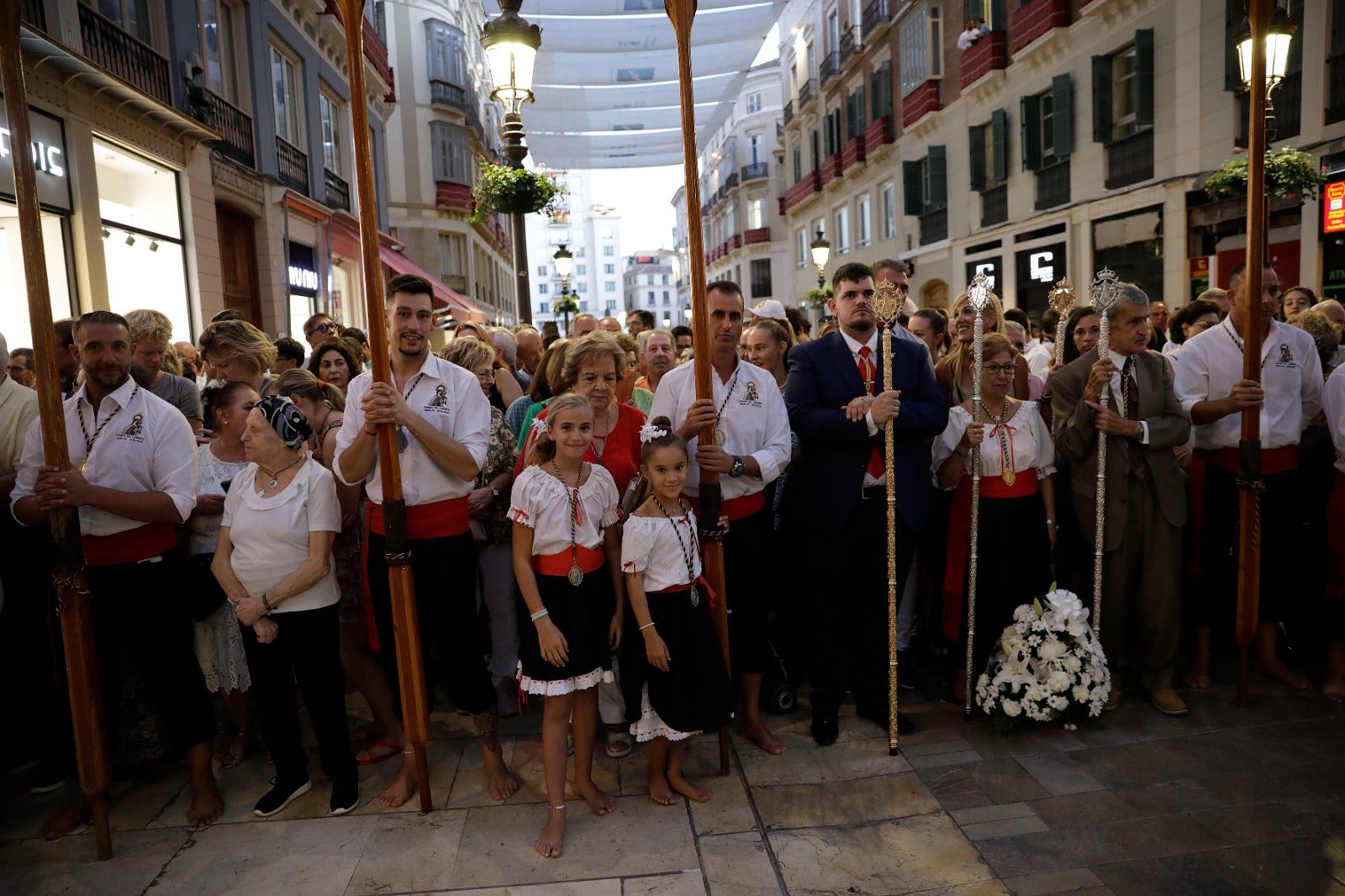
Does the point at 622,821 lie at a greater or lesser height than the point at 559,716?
lesser

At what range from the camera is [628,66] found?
11.0 meters

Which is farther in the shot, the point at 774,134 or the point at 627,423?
the point at 774,134

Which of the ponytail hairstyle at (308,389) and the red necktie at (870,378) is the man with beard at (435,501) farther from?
the red necktie at (870,378)

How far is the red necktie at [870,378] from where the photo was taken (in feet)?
13.7

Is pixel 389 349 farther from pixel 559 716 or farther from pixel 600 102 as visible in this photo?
pixel 600 102

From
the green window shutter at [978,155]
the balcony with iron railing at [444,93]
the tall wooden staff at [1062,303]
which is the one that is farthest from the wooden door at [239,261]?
the balcony with iron railing at [444,93]

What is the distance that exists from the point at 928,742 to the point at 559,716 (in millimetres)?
1775

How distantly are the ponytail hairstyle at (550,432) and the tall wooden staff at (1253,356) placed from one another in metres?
3.19

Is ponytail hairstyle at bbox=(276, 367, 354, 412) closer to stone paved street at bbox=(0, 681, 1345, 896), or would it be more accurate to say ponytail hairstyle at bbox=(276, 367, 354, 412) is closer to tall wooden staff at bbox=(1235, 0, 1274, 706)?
stone paved street at bbox=(0, 681, 1345, 896)

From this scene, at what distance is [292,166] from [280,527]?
444 inches

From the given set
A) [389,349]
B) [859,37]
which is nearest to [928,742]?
[389,349]

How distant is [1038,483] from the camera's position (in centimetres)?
443

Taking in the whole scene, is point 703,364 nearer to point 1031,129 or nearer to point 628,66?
point 628,66

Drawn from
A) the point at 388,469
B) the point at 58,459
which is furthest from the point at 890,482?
the point at 58,459
